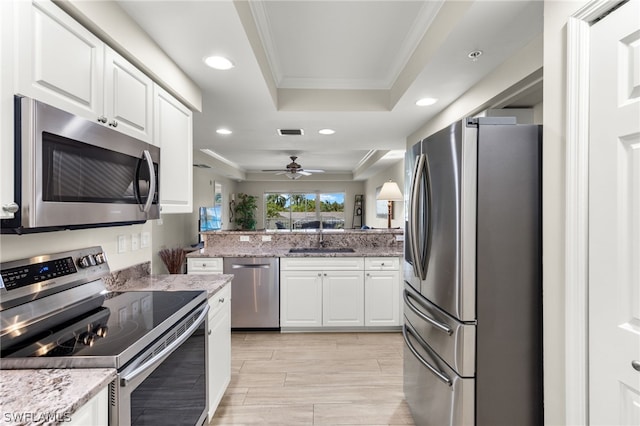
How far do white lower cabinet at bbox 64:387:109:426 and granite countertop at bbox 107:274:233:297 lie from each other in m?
0.85

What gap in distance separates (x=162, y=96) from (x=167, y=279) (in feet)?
3.95

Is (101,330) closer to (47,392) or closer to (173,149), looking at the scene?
(47,392)

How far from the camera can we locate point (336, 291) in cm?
344

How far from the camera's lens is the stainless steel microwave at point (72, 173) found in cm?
98

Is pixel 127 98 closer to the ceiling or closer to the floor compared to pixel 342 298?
closer to the ceiling

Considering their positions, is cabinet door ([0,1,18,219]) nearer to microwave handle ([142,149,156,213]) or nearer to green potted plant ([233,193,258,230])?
microwave handle ([142,149,156,213])

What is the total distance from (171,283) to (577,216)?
217 cm

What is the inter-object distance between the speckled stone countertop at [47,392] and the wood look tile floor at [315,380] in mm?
1341

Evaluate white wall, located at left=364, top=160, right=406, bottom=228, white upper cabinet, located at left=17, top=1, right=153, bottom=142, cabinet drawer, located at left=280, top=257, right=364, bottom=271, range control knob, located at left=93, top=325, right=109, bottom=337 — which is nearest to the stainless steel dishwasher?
cabinet drawer, located at left=280, top=257, right=364, bottom=271

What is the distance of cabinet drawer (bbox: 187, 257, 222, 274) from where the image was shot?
3.36m

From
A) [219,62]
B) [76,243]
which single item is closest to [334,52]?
[219,62]

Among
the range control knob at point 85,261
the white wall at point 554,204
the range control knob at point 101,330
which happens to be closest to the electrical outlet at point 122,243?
the range control knob at point 85,261

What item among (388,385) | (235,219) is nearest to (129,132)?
(388,385)

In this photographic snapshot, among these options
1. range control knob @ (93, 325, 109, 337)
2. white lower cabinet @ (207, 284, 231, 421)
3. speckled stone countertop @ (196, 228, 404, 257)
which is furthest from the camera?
speckled stone countertop @ (196, 228, 404, 257)
